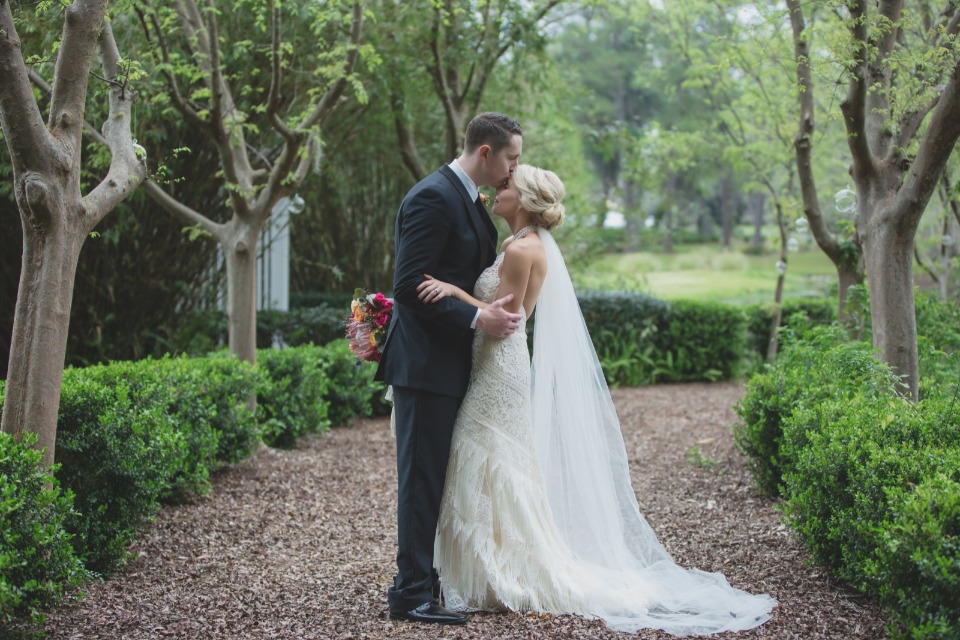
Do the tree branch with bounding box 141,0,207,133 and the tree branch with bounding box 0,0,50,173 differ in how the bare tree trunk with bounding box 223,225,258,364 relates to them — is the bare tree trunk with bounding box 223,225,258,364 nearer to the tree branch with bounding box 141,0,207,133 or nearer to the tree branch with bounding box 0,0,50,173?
the tree branch with bounding box 141,0,207,133

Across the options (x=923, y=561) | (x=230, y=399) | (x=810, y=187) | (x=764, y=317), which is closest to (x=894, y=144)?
(x=810, y=187)

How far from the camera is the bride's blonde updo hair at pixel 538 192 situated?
146 inches

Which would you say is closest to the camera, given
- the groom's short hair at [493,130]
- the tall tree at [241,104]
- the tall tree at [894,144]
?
the groom's short hair at [493,130]

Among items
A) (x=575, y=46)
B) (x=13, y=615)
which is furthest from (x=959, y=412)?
(x=575, y=46)

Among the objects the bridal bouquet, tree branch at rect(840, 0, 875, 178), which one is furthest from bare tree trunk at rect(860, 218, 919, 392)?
the bridal bouquet

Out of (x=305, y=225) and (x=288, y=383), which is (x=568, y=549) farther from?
(x=305, y=225)

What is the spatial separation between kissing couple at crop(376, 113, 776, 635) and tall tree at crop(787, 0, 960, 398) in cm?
202

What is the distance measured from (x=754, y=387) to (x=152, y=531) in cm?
389

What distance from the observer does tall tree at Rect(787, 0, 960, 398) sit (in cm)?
461

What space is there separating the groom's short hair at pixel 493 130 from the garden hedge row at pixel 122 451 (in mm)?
2142

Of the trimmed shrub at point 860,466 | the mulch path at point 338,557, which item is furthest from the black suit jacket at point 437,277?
the trimmed shrub at point 860,466

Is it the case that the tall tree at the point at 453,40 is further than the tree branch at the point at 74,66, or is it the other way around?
the tall tree at the point at 453,40

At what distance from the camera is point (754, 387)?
19.2 feet

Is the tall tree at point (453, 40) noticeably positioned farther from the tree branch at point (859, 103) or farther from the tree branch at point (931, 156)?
the tree branch at point (931, 156)
